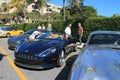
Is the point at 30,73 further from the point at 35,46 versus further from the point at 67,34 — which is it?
the point at 67,34

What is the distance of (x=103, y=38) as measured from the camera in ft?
23.4

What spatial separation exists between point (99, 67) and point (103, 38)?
3.05m

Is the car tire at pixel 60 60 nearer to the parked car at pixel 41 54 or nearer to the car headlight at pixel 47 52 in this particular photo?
the parked car at pixel 41 54

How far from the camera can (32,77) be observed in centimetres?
764

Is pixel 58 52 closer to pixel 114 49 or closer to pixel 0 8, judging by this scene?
pixel 114 49

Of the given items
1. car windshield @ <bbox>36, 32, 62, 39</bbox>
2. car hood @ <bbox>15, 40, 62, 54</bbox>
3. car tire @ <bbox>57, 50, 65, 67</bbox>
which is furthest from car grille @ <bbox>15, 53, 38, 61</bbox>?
car windshield @ <bbox>36, 32, 62, 39</bbox>

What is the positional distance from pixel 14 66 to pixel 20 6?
4363 centimetres

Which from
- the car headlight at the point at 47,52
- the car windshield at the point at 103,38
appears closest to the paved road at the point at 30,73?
the car headlight at the point at 47,52

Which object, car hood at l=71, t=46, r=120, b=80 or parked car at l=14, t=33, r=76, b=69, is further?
parked car at l=14, t=33, r=76, b=69

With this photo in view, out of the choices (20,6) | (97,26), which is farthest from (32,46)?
(20,6)

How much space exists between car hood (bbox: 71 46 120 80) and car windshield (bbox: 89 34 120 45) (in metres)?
1.66

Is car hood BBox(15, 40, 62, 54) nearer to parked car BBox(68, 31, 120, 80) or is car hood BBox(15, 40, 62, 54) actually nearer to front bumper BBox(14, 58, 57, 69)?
front bumper BBox(14, 58, 57, 69)

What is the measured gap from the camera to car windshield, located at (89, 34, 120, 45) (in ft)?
22.7

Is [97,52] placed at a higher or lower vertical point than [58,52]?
higher
